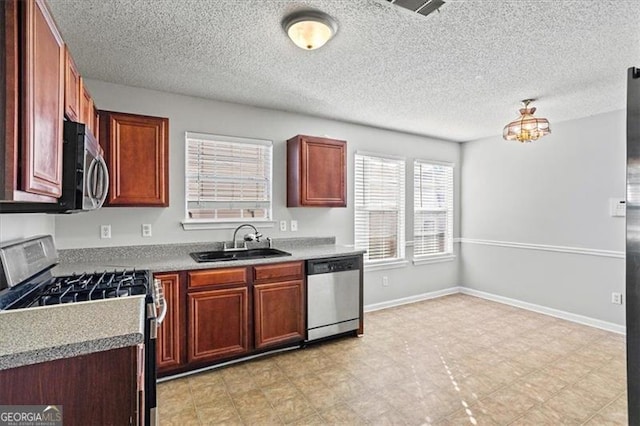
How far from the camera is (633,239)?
1155 mm

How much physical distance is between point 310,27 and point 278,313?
2.33 m

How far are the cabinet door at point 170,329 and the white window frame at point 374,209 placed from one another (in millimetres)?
2359

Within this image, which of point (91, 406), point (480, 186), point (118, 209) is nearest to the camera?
point (91, 406)

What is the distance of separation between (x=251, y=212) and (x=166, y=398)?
1.87 metres

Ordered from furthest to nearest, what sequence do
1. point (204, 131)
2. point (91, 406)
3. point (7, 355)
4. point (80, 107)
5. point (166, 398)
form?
point (204, 131) → point (166, 398) → point (80, 107) → point (91, 406) → point (7, 355)

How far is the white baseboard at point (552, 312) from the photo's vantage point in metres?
3.75

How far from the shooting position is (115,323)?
4.12ft

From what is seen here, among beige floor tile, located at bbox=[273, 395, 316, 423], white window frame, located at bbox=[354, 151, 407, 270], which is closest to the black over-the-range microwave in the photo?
beige floor tile, located at bbox=[273, 395, 316, 423]

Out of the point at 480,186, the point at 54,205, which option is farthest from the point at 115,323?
the point at 480,186

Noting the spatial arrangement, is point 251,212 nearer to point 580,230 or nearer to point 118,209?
point 118,209

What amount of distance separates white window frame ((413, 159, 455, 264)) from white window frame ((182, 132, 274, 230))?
7.56 ft

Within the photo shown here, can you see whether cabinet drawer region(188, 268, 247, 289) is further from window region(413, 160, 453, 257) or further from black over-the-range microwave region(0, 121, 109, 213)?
window region(413, 160, 453, 257)

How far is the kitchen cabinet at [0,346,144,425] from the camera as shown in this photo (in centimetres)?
105

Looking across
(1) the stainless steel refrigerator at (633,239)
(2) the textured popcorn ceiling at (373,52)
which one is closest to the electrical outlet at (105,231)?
(2) the textured popcorn ceiling at (373,52)
